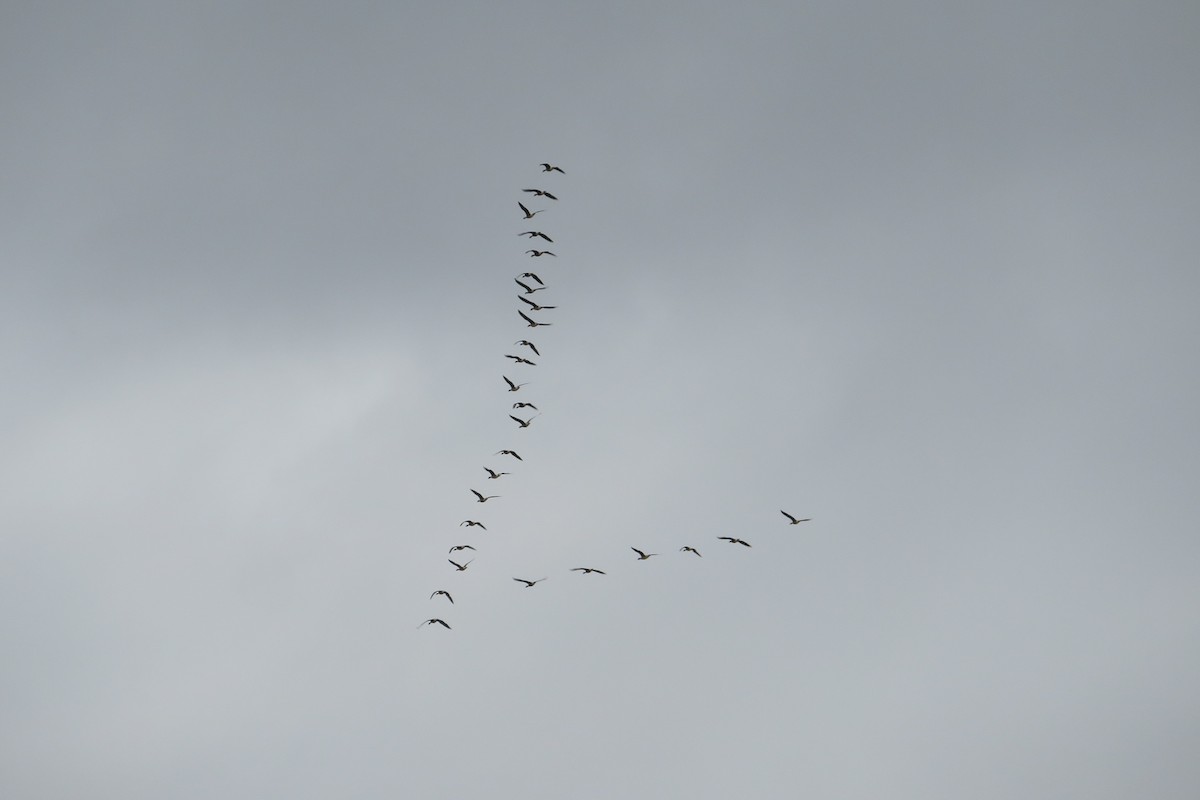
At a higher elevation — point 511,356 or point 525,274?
point 525,274

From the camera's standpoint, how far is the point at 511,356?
139 meters

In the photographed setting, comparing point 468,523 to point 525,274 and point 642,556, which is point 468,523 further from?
point 525,274

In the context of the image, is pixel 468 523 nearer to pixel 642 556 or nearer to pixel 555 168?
pixel 642 556

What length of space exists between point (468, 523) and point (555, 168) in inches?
1796

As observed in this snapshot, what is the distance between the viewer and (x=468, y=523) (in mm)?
Result: 138500

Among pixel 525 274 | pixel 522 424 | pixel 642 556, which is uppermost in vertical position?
pixel 525 274

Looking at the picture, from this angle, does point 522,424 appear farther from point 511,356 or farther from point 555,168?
point 555,168

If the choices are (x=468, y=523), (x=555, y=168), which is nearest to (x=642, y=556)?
(x=468, y=523)

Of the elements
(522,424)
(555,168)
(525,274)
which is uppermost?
(555,168)

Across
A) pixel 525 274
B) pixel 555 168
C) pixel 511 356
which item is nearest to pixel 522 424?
pixel 511 356

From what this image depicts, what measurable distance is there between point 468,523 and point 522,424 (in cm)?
1435

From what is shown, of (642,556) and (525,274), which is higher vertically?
(525,274)

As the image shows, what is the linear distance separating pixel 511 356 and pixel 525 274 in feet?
35.7

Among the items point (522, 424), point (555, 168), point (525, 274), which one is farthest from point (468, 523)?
point (555, 168)
